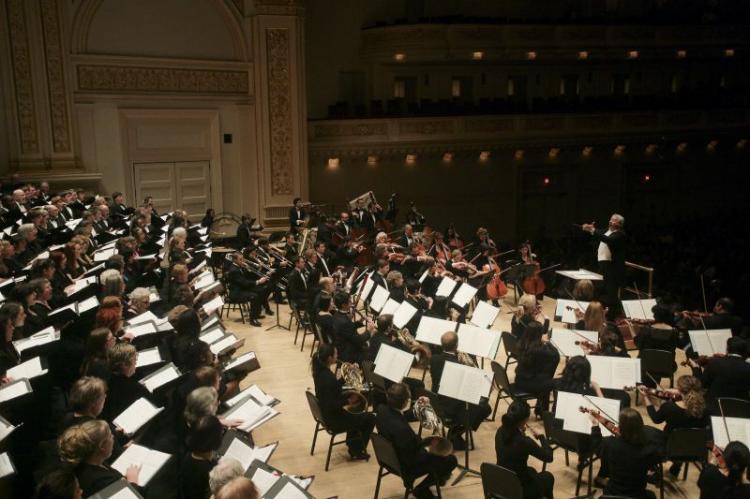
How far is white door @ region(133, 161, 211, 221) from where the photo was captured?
54.9ft

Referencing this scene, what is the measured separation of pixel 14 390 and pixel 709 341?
7.33 metres

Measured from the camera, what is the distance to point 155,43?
16.2 metres

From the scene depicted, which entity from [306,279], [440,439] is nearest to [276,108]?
[306,279]

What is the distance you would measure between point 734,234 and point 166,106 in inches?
686

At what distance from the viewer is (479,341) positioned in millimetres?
7344

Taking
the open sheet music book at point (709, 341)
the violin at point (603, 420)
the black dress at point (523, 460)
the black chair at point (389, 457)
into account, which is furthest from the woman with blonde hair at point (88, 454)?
the open sheet music book at point (709, 341)

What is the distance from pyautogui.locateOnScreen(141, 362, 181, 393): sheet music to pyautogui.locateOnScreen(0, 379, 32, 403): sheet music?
3.04 ft

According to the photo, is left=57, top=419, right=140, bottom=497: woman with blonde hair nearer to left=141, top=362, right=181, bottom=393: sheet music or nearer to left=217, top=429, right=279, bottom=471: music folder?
left=217, top=429, right=279, bottom=471: music folder

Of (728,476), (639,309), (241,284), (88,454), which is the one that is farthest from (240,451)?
(241,284)

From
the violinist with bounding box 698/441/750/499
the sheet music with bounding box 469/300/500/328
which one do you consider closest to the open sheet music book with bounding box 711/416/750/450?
the violinist with bounding box 698/441/750/499

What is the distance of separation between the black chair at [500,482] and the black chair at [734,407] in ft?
8.73

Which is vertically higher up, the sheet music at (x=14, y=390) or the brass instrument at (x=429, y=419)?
the sheet music at (x=14, y=390)

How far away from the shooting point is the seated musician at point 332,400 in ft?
21.7

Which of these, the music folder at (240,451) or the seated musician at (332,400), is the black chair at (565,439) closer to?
the seated musician at (332,400)
